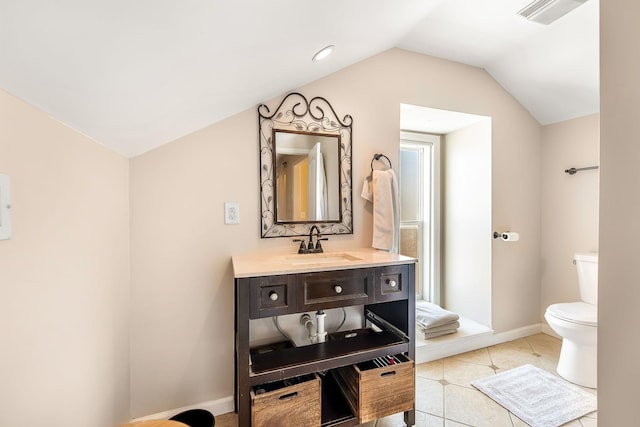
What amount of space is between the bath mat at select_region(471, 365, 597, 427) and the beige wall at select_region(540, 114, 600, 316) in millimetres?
910

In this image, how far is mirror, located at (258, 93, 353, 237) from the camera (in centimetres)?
177

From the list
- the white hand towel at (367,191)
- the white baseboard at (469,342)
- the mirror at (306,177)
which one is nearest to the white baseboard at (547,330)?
the white baseboard at (469,342)

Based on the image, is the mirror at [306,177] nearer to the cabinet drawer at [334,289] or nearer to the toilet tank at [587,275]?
the cabinet drawer at [334,289]

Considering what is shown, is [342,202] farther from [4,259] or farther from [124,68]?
[4,259]

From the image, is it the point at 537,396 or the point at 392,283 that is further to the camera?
the point at 537,396

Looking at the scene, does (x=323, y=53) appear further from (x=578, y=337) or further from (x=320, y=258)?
(x=578, y=337)

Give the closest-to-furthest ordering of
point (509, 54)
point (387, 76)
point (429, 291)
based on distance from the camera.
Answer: point (387, 76)
point (509, 54)
point (429, 291)

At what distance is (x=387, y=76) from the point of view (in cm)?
208

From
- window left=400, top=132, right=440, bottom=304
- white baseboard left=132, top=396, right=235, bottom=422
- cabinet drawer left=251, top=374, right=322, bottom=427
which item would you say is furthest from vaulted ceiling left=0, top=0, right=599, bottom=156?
white baseboard left=132, top=396, right=235, bottom=422

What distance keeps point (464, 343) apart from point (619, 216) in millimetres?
2236

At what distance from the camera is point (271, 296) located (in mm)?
1325

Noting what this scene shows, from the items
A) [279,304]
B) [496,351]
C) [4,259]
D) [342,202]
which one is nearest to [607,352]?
[279,304]

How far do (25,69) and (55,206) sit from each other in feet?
1.24

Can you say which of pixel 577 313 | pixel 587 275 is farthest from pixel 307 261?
pixel 587 275
